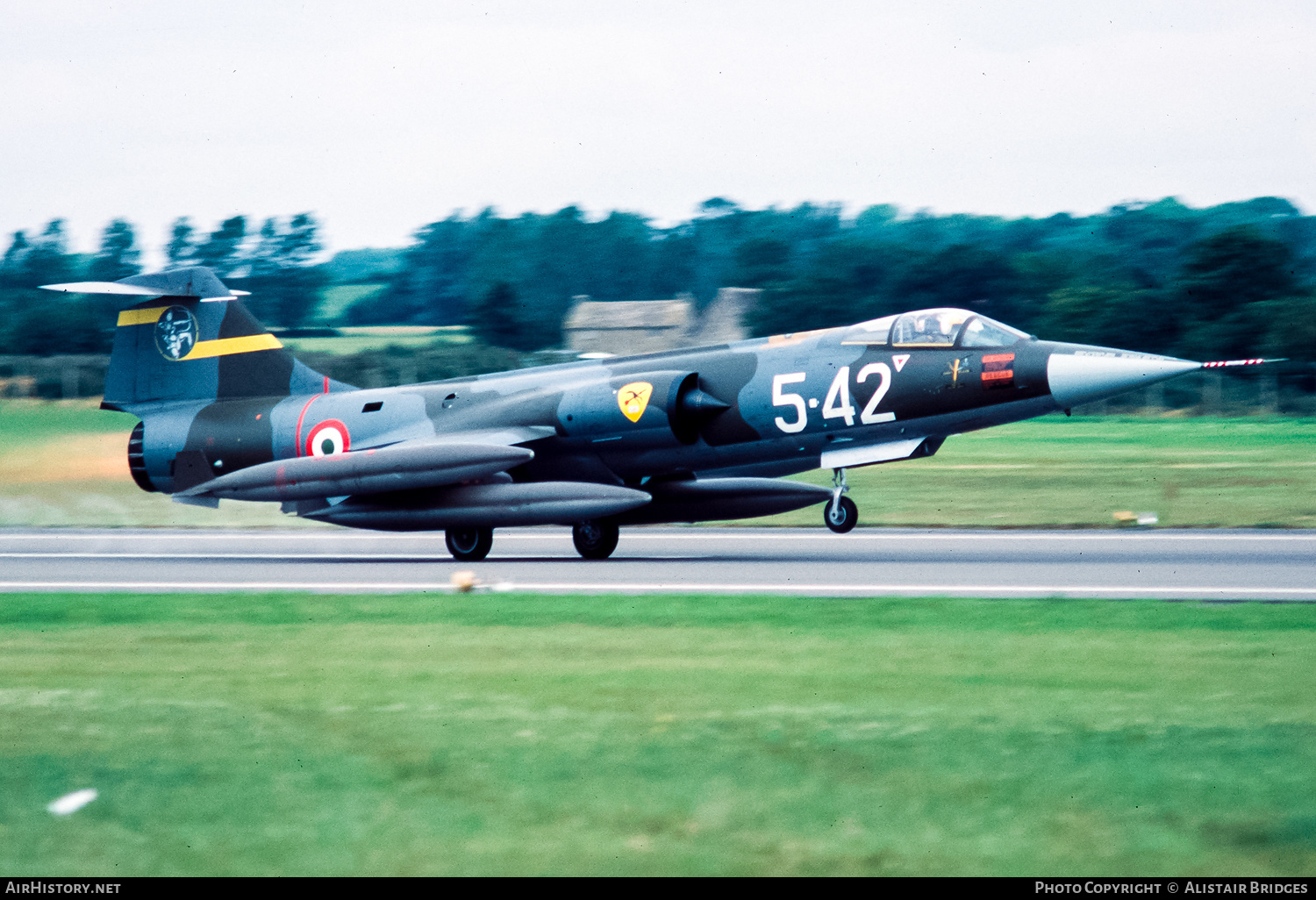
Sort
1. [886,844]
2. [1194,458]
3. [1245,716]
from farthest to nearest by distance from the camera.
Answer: [1194,458] → [1245,716] → [886,844]

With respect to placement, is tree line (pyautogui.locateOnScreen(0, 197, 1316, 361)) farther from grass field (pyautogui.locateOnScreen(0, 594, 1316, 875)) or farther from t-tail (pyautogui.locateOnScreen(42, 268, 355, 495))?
grass field (pyautogui.locateOnScreen(0, 594, 1316, 875))

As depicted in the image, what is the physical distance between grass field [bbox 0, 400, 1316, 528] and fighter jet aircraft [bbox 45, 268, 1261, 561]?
15.0 ft

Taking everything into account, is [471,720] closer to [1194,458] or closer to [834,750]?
[834,750]

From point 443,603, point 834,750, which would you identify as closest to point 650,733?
point 834,750

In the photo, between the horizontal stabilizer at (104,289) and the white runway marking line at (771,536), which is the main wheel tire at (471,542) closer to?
the white runway marking line at (771,536)

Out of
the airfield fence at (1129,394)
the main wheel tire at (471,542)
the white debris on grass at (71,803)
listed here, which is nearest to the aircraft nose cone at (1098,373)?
the main wheel tire at (471,542)

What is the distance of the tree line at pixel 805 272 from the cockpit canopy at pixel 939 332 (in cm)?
3233

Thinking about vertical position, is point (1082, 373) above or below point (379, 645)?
above

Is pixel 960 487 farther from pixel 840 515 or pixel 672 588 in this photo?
pixel 672 588

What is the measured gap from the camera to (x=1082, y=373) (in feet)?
51.6

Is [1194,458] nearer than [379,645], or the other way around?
[379,645]

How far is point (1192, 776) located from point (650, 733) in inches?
96.3

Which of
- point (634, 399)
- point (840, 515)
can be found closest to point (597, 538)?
point (634, 399)

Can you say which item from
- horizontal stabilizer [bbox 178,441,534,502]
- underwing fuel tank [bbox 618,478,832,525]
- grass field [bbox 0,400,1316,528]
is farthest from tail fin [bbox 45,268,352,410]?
underwing fuel tank [bbox 618,478,832,525]
